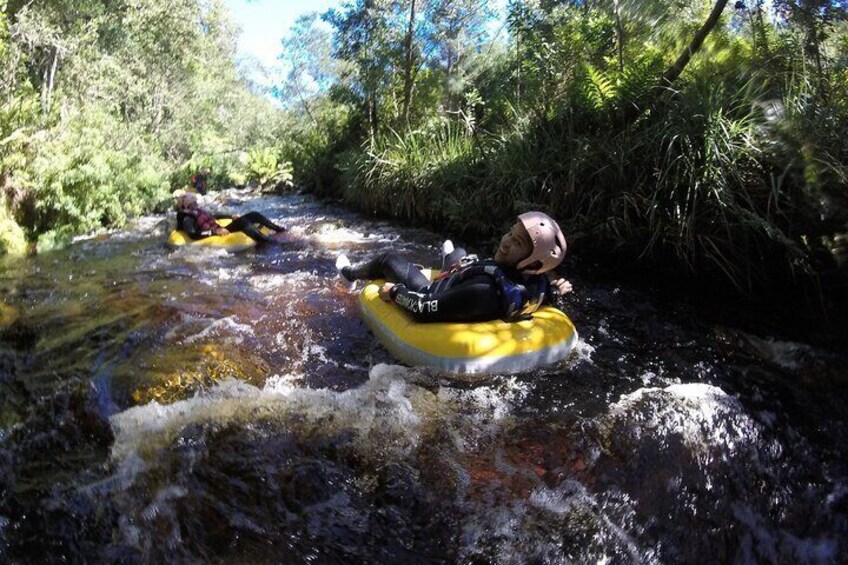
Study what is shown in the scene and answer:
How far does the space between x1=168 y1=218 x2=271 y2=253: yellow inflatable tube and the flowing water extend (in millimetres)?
2888

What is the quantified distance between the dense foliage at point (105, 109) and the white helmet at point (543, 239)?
7.42 metres

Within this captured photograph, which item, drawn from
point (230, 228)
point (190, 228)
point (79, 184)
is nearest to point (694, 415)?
point (230, 228)

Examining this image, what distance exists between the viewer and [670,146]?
4.87 meters

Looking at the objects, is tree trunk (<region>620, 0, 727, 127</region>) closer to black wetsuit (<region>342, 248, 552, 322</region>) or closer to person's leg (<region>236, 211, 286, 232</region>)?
black wetsuit (<region>342, 248, 552, 322</region>)

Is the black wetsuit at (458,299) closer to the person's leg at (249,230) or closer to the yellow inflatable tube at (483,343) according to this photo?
the yellow inflatable tube at (483,343)

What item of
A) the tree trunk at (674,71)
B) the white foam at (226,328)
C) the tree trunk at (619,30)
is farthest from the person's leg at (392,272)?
the tree trunk at (619,30)

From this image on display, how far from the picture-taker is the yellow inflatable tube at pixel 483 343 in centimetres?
329

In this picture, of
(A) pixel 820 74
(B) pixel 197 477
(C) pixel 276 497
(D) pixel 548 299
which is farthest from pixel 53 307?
(A) pixel 820 74

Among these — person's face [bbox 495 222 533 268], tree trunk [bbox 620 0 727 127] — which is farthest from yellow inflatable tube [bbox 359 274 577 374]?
tree trunk [bbox 620 0 727 127]

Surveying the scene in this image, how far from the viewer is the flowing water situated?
83.9 inches

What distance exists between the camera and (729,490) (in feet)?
8.02

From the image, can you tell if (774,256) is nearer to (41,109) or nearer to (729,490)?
(729,490)

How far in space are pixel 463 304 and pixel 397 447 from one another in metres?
1.15

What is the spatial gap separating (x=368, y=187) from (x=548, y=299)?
7.32 m
